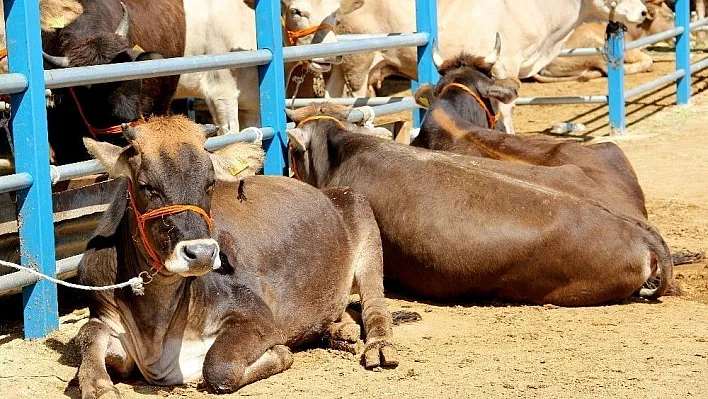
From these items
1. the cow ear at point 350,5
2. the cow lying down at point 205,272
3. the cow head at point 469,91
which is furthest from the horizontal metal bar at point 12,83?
the cow ear at point 350,5

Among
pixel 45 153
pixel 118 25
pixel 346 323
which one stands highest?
pixel 118 25

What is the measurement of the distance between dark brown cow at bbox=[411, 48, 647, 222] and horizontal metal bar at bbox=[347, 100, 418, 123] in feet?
0.88

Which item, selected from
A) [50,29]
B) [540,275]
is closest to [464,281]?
[540,275]

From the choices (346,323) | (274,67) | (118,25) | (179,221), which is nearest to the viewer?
(179,221)

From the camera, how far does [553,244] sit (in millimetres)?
6258

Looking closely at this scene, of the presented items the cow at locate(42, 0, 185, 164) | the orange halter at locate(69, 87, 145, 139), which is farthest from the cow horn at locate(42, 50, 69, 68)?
the orange halter at locate(69, 87, 145, 139)

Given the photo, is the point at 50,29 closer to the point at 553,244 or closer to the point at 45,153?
the point at 45,153

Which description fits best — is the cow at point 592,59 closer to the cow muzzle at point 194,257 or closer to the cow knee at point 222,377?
the cow knee at point 222,377

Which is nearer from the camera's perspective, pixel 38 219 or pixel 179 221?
pixel 179 221

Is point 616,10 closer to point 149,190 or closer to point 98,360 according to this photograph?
point 149,190

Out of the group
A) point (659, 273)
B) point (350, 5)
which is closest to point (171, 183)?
point (659, 273)

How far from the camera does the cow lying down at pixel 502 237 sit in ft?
20.6

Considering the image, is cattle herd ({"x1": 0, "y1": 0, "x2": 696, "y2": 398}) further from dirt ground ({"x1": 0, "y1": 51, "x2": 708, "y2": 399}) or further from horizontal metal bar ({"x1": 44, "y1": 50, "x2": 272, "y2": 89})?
horizontal metal bar ({"x1": 44, "y1": 50, "x2": 272, "y2": 89})

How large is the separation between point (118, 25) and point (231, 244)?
10.8 feet
